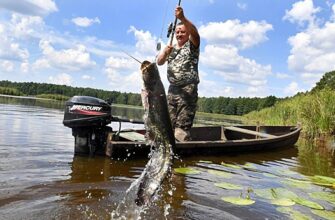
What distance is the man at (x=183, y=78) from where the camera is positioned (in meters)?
6.93

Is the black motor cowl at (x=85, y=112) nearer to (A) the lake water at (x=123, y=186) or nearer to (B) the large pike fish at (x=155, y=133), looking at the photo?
(A) the lake water at (x=123, y=186)

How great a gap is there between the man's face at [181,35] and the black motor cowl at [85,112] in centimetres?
179

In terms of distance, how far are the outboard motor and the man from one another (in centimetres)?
127

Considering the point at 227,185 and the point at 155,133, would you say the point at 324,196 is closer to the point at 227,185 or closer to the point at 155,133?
the point at 227,185

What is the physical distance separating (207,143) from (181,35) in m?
2.59

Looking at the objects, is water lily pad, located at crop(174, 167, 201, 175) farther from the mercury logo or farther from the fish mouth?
the fish mouth

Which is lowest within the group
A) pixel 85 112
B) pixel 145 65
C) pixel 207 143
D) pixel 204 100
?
pixel 207 143

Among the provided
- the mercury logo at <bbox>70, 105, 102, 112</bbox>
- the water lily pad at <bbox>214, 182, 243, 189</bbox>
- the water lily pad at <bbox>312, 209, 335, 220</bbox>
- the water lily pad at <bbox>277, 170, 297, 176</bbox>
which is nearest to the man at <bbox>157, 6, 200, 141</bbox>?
the mercury logo at <bbox>70, 105, 102, 112</bbox>

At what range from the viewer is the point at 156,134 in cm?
385

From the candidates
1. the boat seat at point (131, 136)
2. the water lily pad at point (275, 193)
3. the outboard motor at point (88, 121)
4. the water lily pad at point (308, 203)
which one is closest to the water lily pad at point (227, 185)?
the water lily pad at point (275, 193)

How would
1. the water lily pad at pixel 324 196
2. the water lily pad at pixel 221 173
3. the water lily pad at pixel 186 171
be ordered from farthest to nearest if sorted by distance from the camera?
the water lily pad at pixel 221 173, the water lily pad at pixel 186 171, the water lily pad at pixel 324 196

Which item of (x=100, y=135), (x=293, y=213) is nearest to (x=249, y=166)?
(x=100, y=135)

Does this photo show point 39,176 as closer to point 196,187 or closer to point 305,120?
point 196,187

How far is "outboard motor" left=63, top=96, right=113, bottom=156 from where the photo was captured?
22.7 ft
